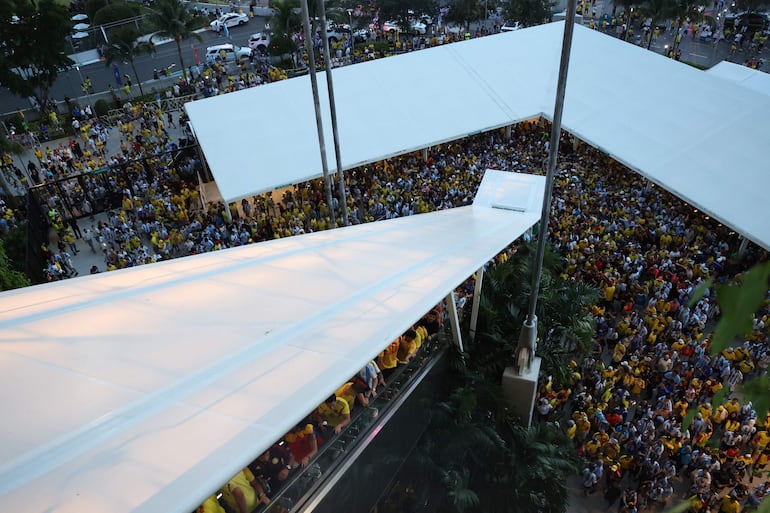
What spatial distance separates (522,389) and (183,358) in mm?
7213

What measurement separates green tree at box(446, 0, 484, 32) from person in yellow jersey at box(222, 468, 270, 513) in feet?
135

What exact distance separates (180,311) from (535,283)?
19.6 ft

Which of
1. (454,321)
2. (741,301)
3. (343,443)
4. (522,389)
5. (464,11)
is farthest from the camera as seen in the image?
(464,11)

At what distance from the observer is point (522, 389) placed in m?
10.6

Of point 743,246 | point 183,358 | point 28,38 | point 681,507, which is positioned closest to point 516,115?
point 743,246

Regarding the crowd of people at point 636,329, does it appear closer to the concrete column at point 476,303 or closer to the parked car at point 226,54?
the concrete column at point 476,303

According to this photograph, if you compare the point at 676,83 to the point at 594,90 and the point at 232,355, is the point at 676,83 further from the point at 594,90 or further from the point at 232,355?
the point at 232,355

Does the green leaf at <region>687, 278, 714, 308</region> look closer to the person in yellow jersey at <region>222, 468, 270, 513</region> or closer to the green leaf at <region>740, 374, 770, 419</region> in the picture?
the green leaf at <region>740, 374, 770, 419</region>

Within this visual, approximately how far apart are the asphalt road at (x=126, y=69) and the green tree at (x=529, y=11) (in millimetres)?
20868

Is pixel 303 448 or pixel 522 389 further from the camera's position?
pixel 522 389

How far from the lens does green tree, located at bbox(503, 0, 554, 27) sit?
127ft

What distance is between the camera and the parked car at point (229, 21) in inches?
1767

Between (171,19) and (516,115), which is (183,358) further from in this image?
(171,19)

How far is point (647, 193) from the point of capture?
1955 cm
